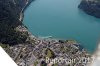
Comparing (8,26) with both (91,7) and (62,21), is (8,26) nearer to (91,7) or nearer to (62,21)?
(62,21)

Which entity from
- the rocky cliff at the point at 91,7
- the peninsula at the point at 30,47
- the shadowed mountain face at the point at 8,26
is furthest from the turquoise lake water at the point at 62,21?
the shadowed mountain face at the point at 8,26

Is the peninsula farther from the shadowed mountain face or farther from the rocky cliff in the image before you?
the rocky cliff

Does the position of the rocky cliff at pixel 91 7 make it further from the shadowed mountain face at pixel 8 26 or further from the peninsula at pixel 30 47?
→ the shadowed mountain face at pixel 8 26

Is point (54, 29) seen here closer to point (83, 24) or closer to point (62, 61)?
point (83, 24)

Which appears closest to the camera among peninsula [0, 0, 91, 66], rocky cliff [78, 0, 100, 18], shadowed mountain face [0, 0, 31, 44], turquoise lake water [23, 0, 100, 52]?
peninsula [0, 0, 91, 66]

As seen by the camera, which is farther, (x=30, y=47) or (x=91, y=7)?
(x=91, y=7)

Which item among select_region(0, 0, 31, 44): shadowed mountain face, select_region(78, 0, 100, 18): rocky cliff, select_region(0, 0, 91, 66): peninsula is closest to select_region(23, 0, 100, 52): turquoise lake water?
select_region(78, 0, 100, 18): rocky cliff

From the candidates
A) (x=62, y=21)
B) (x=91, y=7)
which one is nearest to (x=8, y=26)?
(x=62, y=21)
